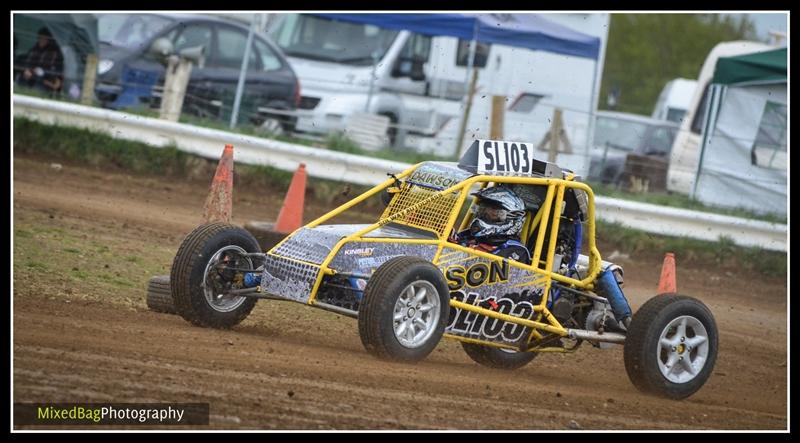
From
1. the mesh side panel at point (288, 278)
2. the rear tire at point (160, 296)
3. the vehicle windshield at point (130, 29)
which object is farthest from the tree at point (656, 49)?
the mesh side panel at point (288, 278)

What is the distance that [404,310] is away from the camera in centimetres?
735

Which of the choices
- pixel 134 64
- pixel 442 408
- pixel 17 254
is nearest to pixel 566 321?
pixel 442 408

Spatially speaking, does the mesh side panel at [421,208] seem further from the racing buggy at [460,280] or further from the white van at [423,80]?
the white van at [423,80]

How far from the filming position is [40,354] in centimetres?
632

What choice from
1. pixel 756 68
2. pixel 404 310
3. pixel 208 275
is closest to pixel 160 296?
pixel 208 275

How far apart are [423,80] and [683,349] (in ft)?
43.0

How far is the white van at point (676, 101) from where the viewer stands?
25906 mm

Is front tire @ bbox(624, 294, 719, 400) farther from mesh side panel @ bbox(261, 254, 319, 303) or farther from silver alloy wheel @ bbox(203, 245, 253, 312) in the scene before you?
silver alloy wheel @ bbox(203, 245, 253, 312)

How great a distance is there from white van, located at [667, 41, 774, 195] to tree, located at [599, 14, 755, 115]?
1615 centimetres

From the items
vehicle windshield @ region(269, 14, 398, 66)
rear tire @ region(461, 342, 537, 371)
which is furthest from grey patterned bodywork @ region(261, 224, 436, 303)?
vehicle windshield @ region(269, 14, 398, 66)

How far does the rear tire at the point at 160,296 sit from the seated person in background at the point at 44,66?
28.2 feet

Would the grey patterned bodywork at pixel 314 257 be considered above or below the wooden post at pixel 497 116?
below
